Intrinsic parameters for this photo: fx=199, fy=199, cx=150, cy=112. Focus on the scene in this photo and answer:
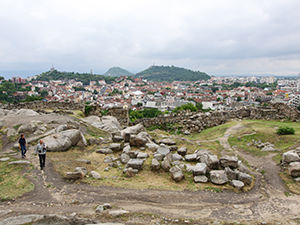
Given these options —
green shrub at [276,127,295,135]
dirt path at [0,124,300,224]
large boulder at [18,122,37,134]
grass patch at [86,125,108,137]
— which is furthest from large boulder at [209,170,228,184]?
large boulder at [18,122,37,134]

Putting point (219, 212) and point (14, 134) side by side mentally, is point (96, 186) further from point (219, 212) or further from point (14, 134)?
point (14, 134)

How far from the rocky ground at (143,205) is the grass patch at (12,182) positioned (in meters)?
0.32

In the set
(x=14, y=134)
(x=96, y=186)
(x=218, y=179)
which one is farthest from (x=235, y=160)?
(x=14, y=134)

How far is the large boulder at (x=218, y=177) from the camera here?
943cm

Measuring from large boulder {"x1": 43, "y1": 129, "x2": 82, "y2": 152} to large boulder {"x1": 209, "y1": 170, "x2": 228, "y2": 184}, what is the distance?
9236 millimetres

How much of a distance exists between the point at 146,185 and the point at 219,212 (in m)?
3.34

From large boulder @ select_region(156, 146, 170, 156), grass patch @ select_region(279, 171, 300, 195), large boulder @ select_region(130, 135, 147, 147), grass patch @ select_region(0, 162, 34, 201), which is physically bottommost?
grass patch @ select_region(279, 171, 300, 195)

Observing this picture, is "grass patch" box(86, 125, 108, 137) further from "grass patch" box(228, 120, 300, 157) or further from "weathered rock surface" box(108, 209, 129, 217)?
"weathered rock surface" box(108, 209, 129, 217)

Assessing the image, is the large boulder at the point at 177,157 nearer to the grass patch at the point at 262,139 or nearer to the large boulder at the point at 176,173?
the large boulder at the point at 176,173

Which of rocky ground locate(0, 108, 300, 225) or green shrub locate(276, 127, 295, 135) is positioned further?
green shrub locate(276, 127, 295, 135)

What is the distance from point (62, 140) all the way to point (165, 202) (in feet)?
28.3

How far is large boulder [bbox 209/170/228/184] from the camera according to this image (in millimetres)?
9430

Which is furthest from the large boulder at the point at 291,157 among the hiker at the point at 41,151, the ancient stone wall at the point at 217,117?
the hiker at the point at 41,151

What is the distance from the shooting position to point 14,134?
1591cm
